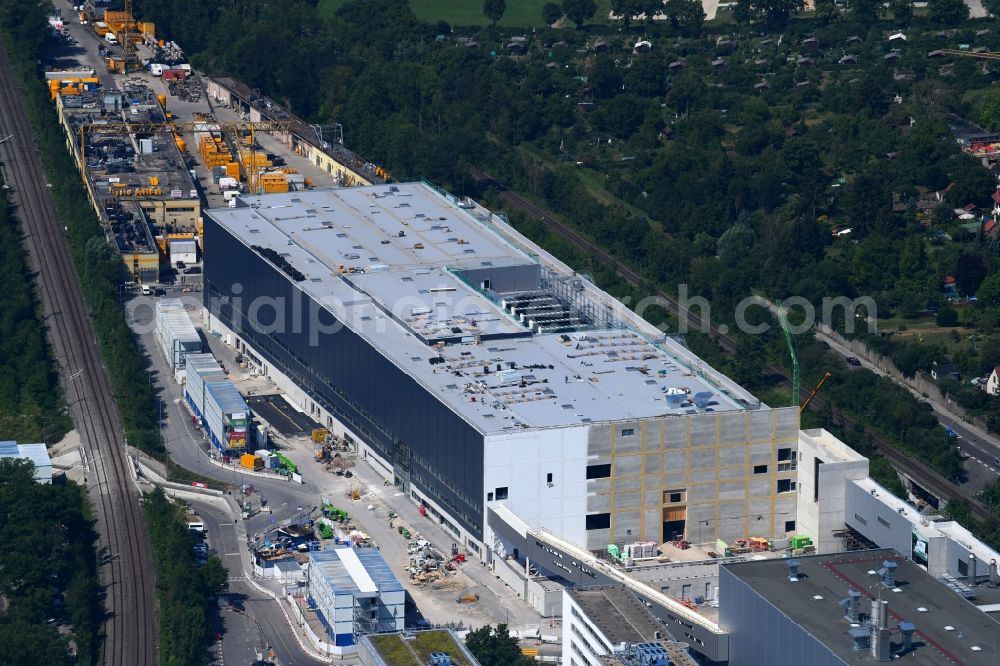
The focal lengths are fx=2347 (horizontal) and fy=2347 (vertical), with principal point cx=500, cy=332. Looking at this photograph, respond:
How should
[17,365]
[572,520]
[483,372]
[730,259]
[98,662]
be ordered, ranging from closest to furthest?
[98,662]
[572,520]
[483,372]
[17,365]
[730,259]

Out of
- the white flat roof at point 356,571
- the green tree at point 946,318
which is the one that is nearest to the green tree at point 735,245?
the green tree at point 946,318

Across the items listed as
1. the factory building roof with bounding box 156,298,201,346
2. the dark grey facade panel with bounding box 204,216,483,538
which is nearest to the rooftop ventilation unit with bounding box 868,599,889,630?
the dark grey facade panel with bounding box 204,216,483,538

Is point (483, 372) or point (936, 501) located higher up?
point (483, 372)

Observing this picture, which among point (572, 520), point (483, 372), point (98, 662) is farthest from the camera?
point (483, 372)

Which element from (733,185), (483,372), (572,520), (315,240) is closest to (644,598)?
(572,520)

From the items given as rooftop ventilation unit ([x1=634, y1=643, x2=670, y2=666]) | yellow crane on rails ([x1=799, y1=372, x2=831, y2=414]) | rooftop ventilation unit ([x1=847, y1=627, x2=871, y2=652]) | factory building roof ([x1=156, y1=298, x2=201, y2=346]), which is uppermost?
rooftop ventilation unit ([x1=847, y1=627, x2=871, y2=652])

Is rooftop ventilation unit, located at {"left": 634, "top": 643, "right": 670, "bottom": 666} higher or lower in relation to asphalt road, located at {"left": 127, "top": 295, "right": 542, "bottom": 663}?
higher

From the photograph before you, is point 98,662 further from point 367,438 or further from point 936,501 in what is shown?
point 936,501

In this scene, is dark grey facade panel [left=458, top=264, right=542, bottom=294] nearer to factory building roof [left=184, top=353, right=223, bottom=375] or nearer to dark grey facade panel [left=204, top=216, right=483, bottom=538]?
dark grey facade panel [left=204, top=216, right=483, bottom=538]
